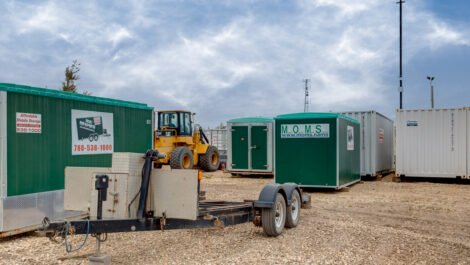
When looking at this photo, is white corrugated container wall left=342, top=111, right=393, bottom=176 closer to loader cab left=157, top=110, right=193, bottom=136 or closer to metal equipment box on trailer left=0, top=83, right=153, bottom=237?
loader cab left=157, top=110, right=193, bottom=136

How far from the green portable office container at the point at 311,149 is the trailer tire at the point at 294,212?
553cm

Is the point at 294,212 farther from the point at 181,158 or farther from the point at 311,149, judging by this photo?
the point at 181,158

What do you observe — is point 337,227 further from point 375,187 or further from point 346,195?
point 375,187

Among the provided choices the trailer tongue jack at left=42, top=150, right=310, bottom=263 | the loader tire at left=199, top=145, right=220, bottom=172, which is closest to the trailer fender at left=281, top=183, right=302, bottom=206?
the trailer tongue jack at left=42, top=150, right=310, bottom=263

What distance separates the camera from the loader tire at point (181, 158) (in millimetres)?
17875

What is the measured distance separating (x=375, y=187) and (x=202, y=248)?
10.9 metres

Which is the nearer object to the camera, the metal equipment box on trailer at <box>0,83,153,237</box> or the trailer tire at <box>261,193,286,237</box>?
the trailer tire at <box>261,193,286,237</box>

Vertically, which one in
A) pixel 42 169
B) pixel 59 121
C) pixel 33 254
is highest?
pixel 59 121

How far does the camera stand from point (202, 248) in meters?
7.09

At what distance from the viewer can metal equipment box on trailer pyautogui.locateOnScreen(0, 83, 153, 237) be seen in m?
7.73

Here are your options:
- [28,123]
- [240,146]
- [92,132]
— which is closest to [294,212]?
[92,132]

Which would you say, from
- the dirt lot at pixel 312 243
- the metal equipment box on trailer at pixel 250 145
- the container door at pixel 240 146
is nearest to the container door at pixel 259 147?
the metal equipment box on trailer at pixel 250 145

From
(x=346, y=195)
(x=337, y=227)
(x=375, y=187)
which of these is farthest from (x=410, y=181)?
(x=337, y=227)

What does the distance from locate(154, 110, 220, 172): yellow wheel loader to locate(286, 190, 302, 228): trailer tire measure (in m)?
9.49
